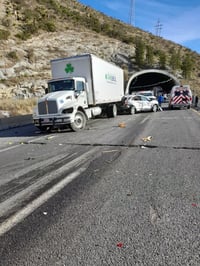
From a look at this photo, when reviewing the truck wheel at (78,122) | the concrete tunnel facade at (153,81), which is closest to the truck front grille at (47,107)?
the truck wheel at (78,122)

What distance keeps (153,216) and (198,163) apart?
3.09 metres

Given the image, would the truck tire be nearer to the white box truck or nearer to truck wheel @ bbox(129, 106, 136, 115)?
the white box truck

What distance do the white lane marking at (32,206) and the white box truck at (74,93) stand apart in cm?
758

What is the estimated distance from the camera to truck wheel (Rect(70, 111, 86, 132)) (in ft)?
43.8

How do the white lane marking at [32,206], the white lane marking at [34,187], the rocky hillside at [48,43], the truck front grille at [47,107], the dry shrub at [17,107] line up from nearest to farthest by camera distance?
the white lane marking at [32,206] < the white lane marking at [34,187] < the truck front grille at [47,107] < the dry shrub at [17,107] < the rocky hillside at [48,43]

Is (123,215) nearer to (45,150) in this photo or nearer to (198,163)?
(198,163)

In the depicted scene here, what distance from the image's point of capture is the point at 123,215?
3.92 metres

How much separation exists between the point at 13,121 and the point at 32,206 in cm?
1587

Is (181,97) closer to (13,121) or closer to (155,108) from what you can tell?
(155,108)

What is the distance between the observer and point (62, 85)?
1441cm

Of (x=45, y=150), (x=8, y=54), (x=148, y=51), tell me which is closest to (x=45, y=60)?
(x=8, y=54)

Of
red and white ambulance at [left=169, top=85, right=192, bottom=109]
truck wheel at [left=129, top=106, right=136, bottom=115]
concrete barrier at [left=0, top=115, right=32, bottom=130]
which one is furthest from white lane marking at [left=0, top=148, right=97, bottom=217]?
red and white ambulance at [left=169, top=85, right=192, bottom=109]

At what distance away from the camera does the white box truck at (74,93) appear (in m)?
13.1

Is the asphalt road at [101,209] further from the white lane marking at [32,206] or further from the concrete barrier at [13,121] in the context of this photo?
the concrete barrier at [13,121]
